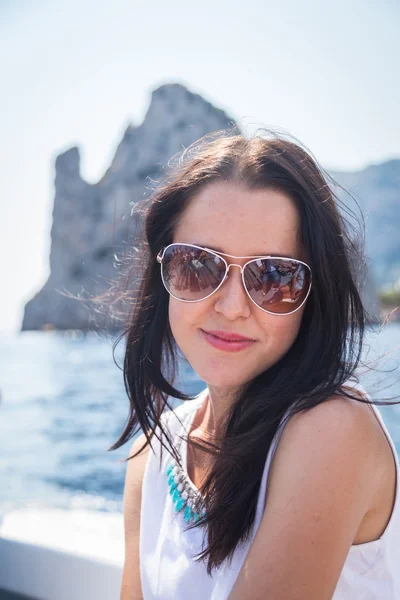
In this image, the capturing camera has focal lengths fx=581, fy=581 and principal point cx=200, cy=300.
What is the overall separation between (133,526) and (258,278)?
60cm

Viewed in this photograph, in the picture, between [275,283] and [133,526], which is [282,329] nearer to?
[275,283]

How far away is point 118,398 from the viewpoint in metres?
10.3

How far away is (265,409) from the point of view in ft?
3.01

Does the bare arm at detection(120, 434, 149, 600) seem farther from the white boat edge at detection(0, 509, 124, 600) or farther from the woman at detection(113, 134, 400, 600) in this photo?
the white boat edge at detection(0, 509, 124, 600)

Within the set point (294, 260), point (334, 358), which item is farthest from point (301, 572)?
point (294, 260)

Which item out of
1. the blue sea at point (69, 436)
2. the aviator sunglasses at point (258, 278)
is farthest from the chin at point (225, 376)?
the blue sea at point (69, 436)

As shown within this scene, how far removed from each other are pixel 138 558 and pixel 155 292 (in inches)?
20.9

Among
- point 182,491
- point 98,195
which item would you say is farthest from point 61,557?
point 98,195

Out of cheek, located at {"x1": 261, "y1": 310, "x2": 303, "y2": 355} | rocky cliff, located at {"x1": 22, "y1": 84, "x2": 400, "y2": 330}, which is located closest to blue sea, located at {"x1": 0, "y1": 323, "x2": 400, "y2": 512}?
cheek, located at {"x1": 261, "y1": 310, "x2": 303, "y2": 355}

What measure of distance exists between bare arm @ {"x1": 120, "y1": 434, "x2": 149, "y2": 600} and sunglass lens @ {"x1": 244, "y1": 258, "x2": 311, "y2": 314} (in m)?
0.50

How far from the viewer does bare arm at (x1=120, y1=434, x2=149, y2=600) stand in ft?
3.73

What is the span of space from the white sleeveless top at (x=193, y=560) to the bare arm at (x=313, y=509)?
2.7 inches

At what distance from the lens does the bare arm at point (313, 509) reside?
0.72 metres

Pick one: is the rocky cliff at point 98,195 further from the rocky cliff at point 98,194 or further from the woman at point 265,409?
the woman at point 265,409
